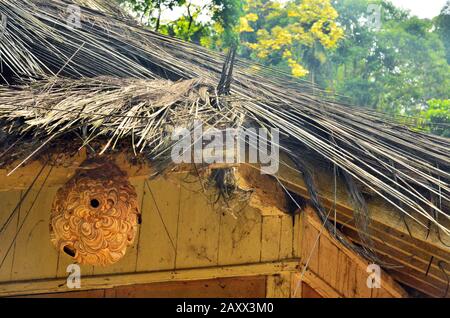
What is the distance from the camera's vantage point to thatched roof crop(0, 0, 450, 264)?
2.88 metres

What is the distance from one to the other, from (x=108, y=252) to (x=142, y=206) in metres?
0.95

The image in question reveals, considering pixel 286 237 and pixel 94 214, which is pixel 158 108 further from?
pixel 286 237

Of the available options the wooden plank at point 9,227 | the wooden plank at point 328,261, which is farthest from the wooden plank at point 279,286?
the wooden plank at point 9,227

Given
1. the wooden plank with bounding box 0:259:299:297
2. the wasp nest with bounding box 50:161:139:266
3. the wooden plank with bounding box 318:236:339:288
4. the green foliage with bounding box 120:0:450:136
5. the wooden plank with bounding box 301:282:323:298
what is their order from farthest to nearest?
the green foliage with bounding box 120:0:450:136, the wooden plank with bounding box 301:282:323:298, the wooden plank with bounding box 318:236:339:288, the wooden plank with bounding box 0:259:299:297, the wasp nest with bounding box 50:161:139:266

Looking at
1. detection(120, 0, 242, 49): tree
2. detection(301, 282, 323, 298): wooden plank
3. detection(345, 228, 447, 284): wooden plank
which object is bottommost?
detection(301, 282, 323, 298): wooden plank

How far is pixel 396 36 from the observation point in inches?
789

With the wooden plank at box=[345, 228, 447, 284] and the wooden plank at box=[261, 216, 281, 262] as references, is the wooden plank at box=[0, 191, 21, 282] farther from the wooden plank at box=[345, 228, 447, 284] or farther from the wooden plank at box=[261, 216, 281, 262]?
the wooden plank at box=[345, 228, 447, 284]

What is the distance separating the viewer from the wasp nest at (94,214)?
304 cm

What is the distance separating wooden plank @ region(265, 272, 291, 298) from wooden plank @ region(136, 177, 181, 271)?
53 cm

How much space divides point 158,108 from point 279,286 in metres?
1.39

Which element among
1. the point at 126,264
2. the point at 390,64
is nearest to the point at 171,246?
the point at 126,264

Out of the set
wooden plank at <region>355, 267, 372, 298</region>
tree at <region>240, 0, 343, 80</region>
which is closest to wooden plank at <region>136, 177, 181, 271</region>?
wooden plank at <region>355, 267, 372, 298</region>
